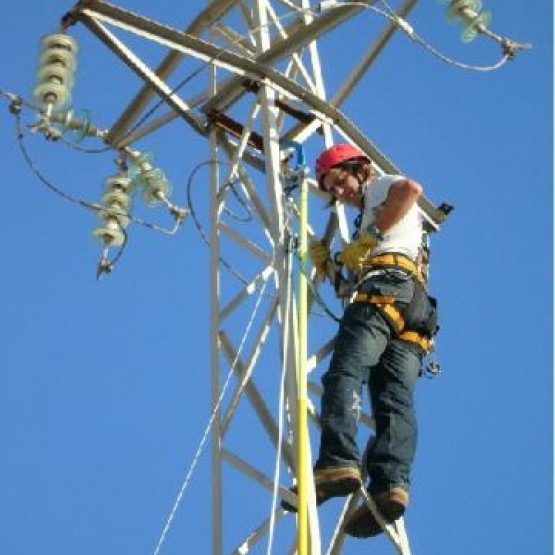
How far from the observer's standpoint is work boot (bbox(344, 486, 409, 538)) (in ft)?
26.2

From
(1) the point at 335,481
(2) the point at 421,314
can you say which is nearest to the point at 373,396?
(2) the point at 421,314

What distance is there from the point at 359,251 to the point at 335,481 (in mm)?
1624

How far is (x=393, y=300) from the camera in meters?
8.32

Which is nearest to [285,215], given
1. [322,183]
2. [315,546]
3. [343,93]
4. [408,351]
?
[322,183]

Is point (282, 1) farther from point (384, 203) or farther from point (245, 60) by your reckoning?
point (384, 203)

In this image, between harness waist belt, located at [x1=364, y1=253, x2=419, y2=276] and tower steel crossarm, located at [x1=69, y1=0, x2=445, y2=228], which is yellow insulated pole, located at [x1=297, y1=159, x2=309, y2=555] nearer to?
harness waist belt, located at [x1=364, y1=253, x2=419, y2=276]

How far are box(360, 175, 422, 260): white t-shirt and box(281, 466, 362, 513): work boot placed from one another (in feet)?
5.22

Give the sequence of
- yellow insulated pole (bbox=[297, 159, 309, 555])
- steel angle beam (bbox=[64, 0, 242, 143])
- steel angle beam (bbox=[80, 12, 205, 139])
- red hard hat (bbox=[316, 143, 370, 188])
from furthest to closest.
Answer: steel angle beam (bbox=[64, 0, 242, 143]), steel angle beam (bbox=[80, 12, 205, 139]), red hard hat (bbox=[316, 143, 370, 188]), yellow insulated pole (bbox=[297, 159, 309, 555])

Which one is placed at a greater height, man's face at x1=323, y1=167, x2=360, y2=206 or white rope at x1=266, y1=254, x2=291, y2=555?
man's face at x1=323, y1=167, x2=360, y2=206

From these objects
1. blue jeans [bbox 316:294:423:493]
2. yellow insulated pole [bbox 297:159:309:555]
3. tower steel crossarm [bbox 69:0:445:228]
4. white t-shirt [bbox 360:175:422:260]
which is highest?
tower steel crossarm [bbox 69:0:445:228]

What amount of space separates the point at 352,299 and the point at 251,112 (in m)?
1.90

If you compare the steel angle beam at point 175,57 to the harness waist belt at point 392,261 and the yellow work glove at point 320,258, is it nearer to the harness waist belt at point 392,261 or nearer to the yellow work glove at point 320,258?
the yellow work glove at point 320,258

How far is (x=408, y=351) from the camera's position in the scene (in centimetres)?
852

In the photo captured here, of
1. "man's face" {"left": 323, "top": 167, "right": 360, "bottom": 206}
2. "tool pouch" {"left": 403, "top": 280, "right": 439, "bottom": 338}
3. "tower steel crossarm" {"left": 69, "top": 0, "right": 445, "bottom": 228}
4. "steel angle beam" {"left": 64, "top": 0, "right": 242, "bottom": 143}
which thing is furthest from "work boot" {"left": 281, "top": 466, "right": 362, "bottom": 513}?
"steel angle beam" {"left": 64, "top": 0, "right": 242, "bottom": 143}
